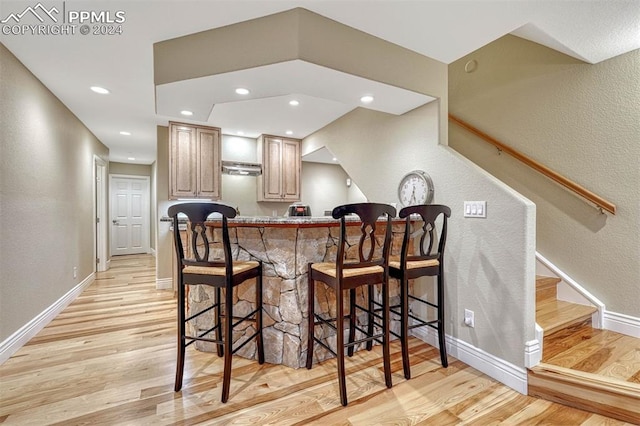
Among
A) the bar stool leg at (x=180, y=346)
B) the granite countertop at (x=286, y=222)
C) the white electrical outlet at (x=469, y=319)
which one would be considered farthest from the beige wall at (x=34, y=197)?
the white electrical outlet at (x=469, y=319)

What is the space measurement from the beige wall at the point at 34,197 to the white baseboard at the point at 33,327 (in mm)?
49

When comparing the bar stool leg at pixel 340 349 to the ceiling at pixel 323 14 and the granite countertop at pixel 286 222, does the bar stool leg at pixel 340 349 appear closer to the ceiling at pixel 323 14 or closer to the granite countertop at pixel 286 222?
the granite countertop at pixel 286 222

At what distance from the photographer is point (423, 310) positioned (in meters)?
2.63

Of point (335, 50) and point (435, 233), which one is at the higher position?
point (335, 50)

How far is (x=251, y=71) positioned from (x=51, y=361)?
2769mm

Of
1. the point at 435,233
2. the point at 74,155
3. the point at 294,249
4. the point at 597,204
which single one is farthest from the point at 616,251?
the point at 74,155

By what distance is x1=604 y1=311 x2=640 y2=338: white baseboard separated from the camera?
7.32ft

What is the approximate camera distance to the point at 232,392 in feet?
6.05

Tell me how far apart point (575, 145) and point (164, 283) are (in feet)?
17.4

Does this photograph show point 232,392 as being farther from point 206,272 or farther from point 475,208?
point 475,208

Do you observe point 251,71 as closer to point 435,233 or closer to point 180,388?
point 435,233

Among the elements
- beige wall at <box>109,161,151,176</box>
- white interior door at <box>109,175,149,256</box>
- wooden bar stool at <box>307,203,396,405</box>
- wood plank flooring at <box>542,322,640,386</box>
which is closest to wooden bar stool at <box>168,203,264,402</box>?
wooden bar stool at <box>307,203,396,405</box>

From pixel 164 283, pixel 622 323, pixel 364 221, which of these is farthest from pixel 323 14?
pixel 164 283

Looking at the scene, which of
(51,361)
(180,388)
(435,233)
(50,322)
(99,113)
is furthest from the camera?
(99,113)
